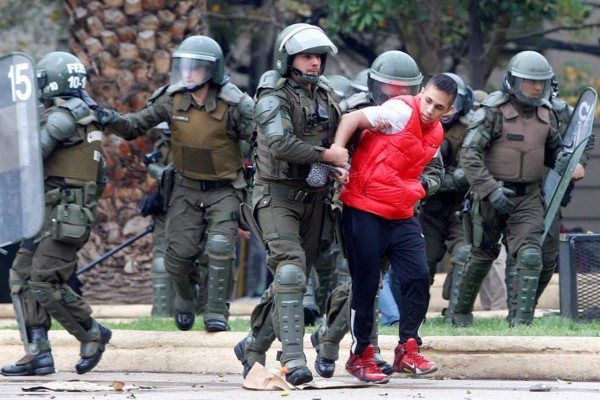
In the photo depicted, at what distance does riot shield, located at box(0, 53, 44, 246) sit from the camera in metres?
7.59

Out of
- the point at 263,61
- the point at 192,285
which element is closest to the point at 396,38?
the point at 263,61

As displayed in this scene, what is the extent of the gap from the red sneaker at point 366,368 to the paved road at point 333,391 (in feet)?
0.18

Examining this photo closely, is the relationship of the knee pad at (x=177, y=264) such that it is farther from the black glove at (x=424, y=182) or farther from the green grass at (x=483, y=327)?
the black glove at (x=424, y=182)

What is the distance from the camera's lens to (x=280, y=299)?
865 centimetres

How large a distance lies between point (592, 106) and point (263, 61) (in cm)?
816

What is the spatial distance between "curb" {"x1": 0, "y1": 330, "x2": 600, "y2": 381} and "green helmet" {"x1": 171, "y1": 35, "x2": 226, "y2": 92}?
1.65 meters

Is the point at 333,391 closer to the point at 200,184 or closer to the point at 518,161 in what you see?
the point at 200,184

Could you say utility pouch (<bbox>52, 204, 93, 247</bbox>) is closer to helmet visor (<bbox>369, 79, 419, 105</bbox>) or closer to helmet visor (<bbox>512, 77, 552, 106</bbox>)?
helmet visor (<bbox>369, 79, 419, 105</bbox>)

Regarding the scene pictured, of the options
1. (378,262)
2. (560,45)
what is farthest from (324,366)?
(560,45)

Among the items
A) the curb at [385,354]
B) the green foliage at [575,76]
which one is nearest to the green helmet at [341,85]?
the curb at [385,354]

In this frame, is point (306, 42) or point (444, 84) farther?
point (306, 42)

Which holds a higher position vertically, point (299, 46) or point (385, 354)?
point (299, 46)

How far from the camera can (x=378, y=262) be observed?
28.9 feet

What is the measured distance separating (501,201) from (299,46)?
2.76 metres
